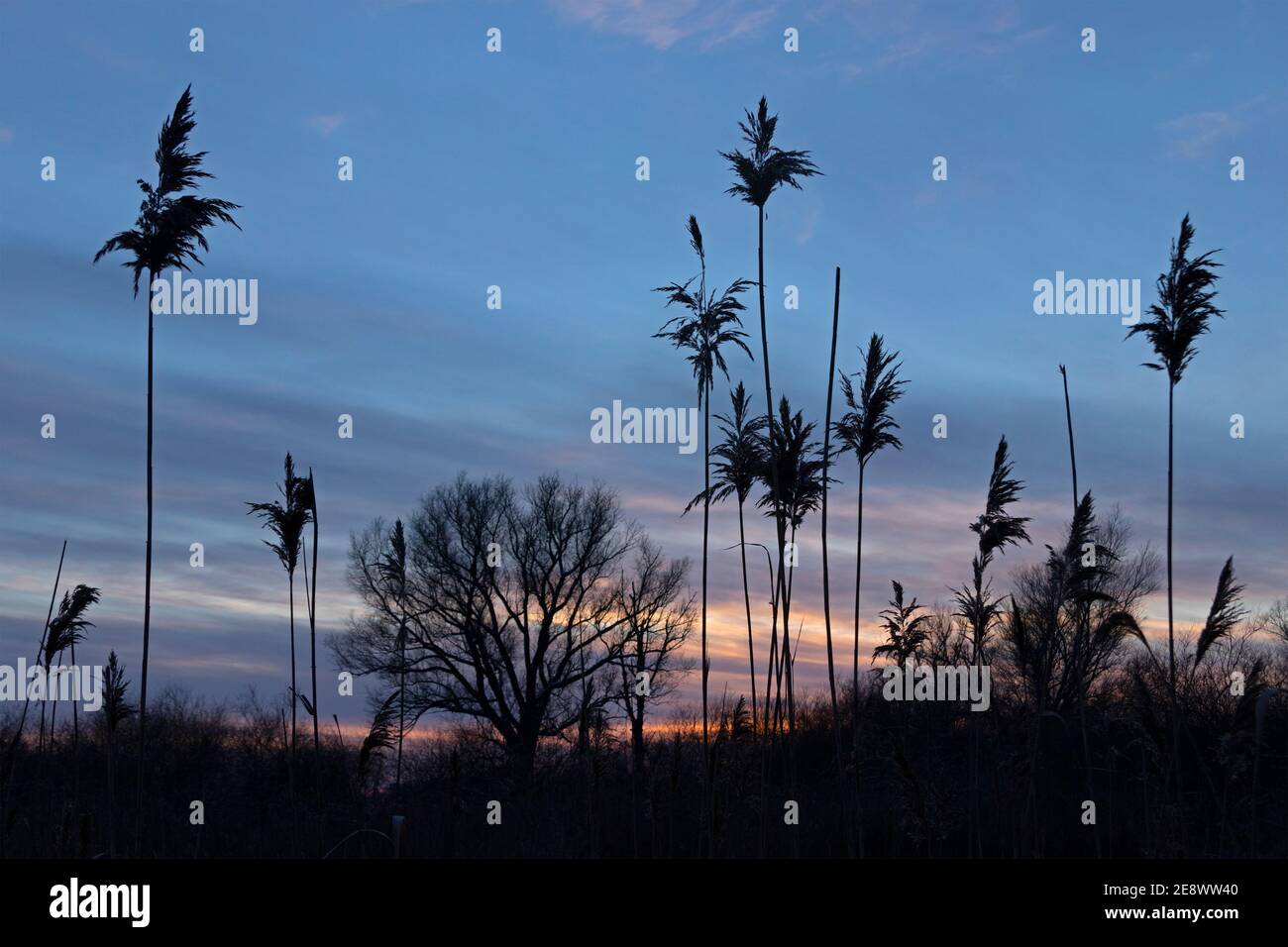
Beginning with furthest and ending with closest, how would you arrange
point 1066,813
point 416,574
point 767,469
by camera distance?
point 416,574 → point 1066,813 → point 767,469

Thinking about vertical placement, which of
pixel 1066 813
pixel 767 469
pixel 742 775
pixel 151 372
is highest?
pixel 151 372

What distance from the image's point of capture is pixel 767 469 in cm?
1092

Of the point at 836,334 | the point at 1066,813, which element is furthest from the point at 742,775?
the point at 1066,813
